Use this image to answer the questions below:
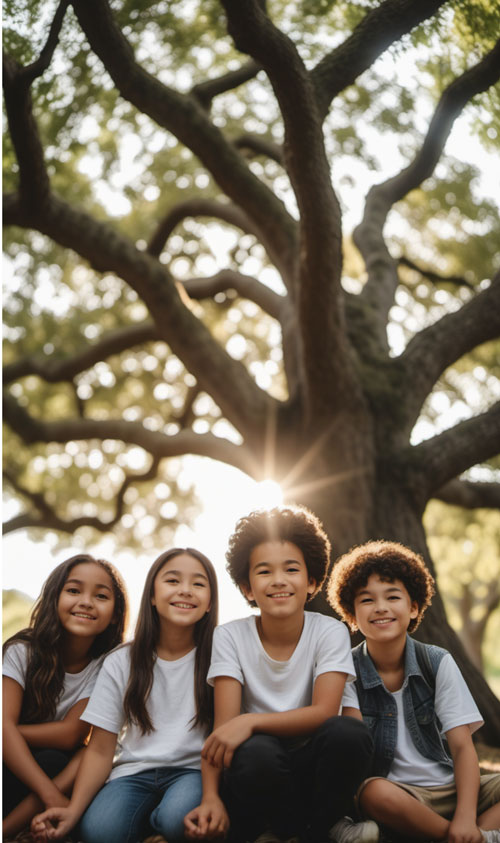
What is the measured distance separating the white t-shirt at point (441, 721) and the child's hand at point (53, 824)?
3.41 feet

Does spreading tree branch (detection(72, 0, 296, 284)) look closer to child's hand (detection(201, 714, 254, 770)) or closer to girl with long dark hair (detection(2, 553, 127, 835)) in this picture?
girl with long dark hair (detection(2, 553, 127, 835))

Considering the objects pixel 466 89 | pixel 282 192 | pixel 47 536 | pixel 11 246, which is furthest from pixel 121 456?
pixel 466 89

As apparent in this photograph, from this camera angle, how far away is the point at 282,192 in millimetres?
9391

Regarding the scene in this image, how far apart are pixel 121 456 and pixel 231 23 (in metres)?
8.93

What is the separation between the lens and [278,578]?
9.05 feet

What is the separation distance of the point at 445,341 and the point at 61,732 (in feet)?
14.7

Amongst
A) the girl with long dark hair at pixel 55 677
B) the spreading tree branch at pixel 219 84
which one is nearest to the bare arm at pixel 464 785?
the girl with long dark hair at pixel 55 677

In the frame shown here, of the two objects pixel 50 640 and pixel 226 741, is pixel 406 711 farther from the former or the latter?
pixel 50 640

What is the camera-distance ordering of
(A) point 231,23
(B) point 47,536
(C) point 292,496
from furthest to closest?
(B) point 47,536
(C) point 292,496
(A) point 231,23

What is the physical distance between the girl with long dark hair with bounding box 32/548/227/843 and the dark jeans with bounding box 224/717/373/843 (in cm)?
13

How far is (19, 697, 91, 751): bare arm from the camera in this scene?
9.02 feet

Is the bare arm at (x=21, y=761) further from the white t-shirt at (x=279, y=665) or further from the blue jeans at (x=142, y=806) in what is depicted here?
the white t-shirt at (x=279, y=665)

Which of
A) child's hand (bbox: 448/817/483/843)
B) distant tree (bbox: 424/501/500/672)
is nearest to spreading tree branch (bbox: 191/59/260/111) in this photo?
child's hand (bbox: 448/817/483/843)

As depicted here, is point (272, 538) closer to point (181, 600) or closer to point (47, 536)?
point (181, 600)
